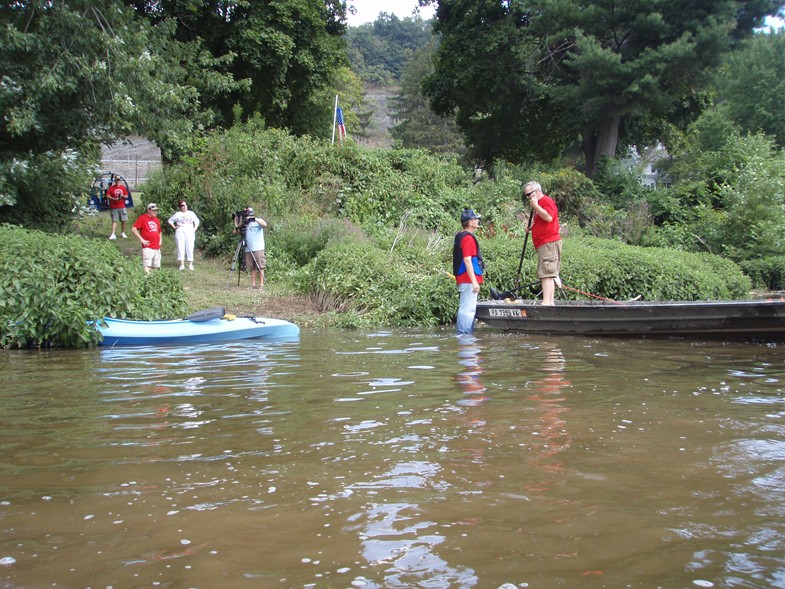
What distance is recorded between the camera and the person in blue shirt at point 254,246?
706 inches

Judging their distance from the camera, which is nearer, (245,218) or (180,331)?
(180,331)

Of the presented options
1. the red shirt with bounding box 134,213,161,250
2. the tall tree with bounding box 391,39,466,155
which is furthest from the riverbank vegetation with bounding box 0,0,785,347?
the tall tree with bounding box 391,39,466,155

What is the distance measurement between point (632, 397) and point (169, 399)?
13.8 feet

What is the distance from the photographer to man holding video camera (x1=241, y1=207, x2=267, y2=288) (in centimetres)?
1794

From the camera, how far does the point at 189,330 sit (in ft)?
38.2

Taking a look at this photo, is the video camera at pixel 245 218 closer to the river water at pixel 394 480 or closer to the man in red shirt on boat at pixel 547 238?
the man in red shirt on boat at pixel 547 238

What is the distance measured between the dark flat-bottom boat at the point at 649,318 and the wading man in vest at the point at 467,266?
338mm

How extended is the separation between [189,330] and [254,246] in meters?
6.49

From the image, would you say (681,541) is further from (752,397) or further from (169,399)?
(169,399)

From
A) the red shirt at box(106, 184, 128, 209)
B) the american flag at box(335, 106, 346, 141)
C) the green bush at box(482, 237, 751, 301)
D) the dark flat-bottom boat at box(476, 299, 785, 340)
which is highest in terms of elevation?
the american flag at box(335, 106, 346, 141)

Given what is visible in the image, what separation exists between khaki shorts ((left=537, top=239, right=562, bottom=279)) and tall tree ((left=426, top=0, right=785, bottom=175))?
49.6 ft

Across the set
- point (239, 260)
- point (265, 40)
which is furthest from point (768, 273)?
point (265, 40)

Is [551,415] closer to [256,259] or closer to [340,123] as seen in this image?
[256,259]

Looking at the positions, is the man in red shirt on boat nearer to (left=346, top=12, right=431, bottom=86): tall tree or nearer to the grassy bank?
the grassy bank
